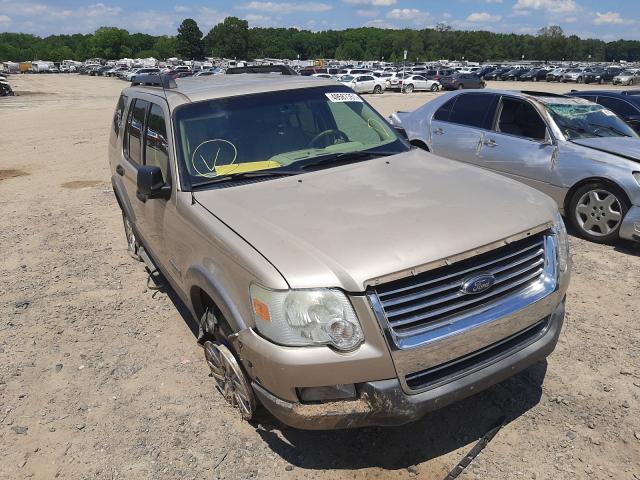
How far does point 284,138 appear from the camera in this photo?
3.62 meters

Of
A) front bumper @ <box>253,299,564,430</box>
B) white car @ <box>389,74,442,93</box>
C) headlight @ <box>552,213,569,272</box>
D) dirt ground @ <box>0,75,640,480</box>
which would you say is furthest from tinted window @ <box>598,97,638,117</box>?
white car @ <box>389,74,442,93</box>

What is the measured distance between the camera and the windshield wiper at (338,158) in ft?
11.3

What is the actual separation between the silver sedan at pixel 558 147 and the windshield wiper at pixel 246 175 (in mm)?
2041

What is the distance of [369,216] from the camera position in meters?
2.69

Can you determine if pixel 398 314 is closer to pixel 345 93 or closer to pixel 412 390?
pixel 412 390

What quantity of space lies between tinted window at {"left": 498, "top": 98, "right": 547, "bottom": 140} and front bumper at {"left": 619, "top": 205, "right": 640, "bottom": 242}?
1454 mm

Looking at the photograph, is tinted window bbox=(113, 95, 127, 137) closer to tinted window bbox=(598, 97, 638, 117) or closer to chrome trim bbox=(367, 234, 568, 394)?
chrome trim bbox=(367, 234, 568, 394)

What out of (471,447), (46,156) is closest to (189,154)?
(471,447)

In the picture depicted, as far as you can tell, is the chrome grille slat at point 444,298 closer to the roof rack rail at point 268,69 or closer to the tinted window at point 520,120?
the roof rack rail at point 268,69

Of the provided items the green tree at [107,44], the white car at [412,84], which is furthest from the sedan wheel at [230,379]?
the green tree at [107,44]

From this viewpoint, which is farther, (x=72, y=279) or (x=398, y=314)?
(x=72, y=279)

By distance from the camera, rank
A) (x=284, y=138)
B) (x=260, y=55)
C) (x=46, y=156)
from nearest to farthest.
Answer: (x=284, y=138)
(x=46, y=156)
(x=260, y=55)

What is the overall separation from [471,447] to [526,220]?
129 centimetres

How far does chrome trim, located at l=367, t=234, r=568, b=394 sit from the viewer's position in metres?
2.29
